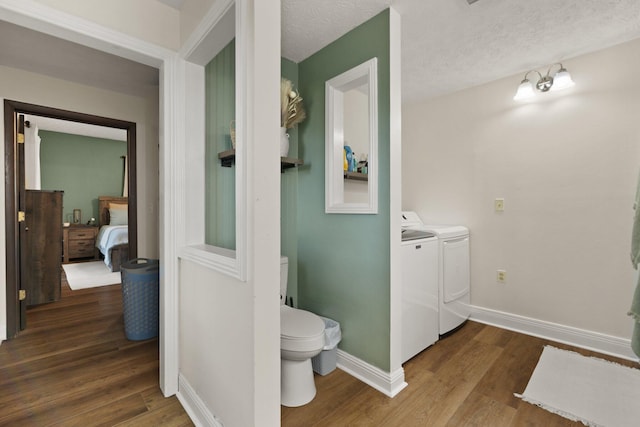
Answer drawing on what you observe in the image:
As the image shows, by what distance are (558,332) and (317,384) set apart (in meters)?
2.03

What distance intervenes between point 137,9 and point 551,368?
3.35m

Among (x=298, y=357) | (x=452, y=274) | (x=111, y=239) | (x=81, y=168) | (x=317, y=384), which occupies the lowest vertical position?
(x=317, y=384)

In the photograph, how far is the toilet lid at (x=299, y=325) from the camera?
5.18 feet

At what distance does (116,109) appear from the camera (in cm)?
295

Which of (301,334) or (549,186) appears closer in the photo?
(301,334)

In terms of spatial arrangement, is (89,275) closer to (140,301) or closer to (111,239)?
(111,239)

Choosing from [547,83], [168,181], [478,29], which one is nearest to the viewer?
[168,181]

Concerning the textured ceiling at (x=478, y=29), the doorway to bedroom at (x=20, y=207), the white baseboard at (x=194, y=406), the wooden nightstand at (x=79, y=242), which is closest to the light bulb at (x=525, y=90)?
the textured ceiling at (x=478, y=29)

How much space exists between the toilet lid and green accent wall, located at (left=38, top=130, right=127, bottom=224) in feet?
19.1

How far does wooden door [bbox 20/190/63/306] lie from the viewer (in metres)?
3.09

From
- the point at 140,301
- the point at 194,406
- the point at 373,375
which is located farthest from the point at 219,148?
the point at 373,375

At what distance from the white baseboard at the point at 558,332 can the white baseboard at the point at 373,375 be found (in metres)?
1.41

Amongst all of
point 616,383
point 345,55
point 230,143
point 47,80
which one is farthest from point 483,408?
point 47,80

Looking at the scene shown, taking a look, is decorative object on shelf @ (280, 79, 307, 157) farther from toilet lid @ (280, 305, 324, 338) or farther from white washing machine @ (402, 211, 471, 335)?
white washing machine @ (402, 211, 471, 335)
